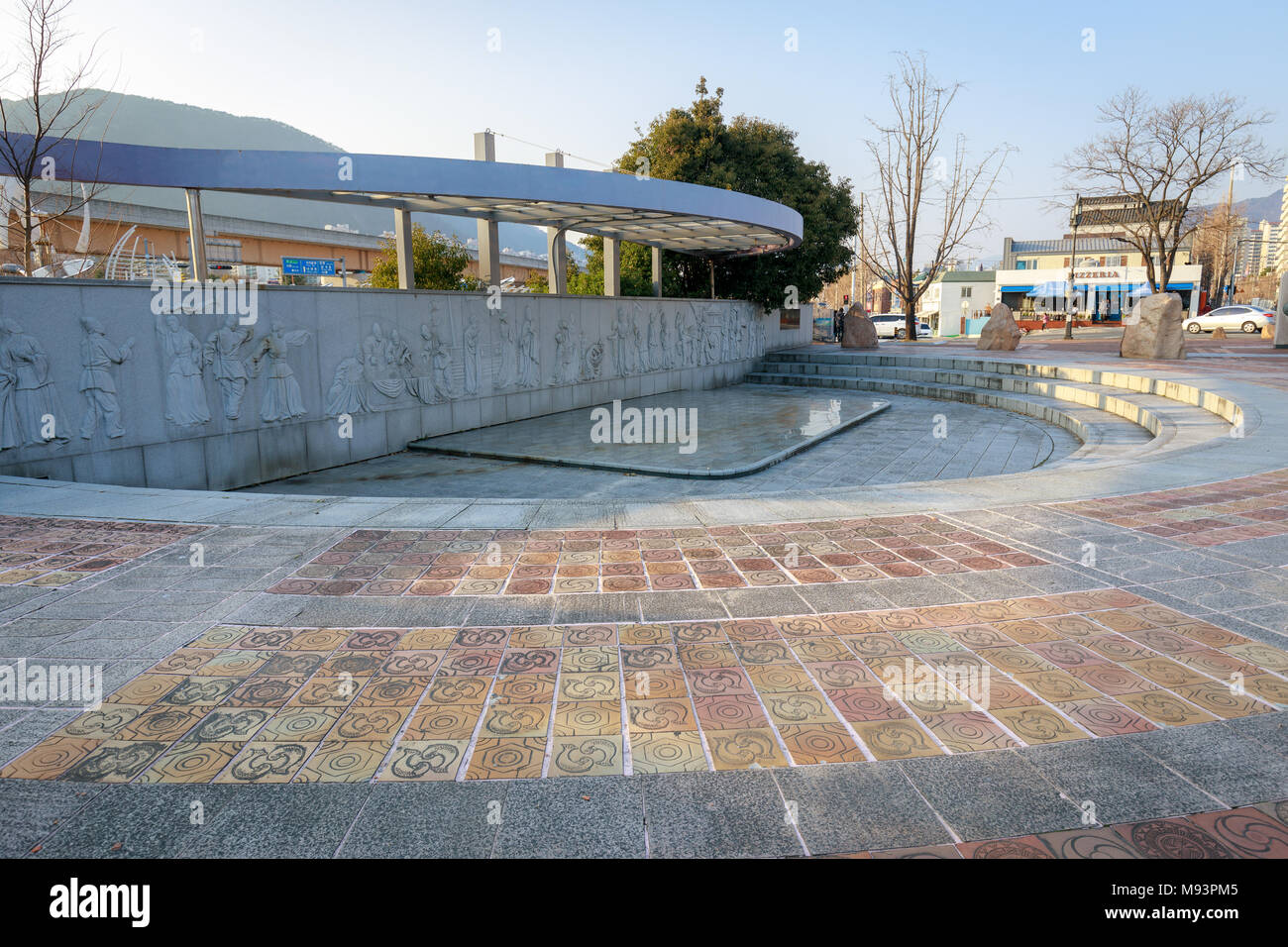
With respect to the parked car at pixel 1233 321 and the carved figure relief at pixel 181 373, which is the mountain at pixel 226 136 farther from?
the carved figure relief at pixel 181 373

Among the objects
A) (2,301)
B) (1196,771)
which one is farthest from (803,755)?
(2,301)

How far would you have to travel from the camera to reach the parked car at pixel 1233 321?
34875 mm

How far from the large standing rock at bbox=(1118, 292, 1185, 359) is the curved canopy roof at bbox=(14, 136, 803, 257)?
14110 millimetres

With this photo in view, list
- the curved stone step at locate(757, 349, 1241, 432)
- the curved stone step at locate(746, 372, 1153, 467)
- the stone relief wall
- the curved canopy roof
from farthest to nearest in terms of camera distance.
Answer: the curved stone step at locate(757, 349, 1241, 432), the curved stone step at locate(746, 372, 1153, 467), the curved canopy roof, the stone relief wall

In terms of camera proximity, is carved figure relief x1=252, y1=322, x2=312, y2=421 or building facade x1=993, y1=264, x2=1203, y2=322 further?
building facade x1=993, y1=264, x2=1203, y2=322

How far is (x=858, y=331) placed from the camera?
2884cm

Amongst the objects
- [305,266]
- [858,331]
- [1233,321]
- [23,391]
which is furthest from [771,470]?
[1233,321]

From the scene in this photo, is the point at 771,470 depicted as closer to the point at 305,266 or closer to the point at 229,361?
the point at 229,361

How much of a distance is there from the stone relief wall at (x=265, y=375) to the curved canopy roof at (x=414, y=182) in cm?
169

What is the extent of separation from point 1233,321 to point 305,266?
44.9m

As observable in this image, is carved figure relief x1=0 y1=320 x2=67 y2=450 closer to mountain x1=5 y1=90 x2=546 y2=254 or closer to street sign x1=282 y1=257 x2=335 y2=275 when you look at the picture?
street sign x1=282 y1=257 x2=335 y2=275

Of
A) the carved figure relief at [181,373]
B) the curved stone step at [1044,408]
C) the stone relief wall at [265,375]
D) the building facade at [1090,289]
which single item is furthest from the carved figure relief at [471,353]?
the building facade at [1090,289]

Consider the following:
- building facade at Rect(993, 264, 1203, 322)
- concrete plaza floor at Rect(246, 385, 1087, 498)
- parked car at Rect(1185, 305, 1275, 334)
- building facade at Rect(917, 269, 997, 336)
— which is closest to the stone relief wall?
concrete plaza floor at Rect(246, 385, 1087, 498)

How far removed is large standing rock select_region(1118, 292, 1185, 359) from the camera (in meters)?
21.6
